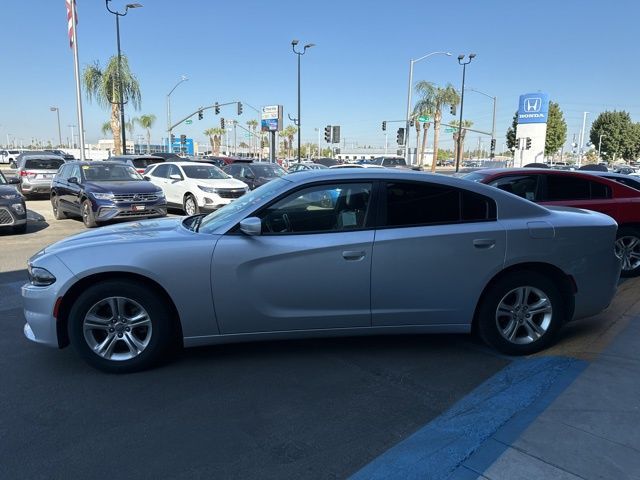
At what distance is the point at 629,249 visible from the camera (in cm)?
734

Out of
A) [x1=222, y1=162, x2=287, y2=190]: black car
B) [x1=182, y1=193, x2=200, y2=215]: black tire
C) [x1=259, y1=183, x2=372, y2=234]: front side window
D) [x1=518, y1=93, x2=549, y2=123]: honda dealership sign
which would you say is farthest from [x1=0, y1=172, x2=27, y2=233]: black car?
[x1=518, y1=93, x2=549, y2=123]: honda dealership sign

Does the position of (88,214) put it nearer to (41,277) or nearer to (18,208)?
(18,208)

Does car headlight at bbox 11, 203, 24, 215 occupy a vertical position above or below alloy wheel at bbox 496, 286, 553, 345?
above

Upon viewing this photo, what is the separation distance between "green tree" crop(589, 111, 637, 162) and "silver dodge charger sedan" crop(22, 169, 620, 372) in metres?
81.5

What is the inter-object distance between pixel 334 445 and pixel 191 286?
1.56m

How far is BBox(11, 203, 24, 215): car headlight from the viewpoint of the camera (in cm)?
1010

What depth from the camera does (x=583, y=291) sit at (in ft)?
14.0

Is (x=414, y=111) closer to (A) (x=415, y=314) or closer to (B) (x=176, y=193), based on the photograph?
(B) (x=176, y=193)

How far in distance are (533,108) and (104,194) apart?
39.3 meters

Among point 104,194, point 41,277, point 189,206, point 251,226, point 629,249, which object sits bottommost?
point 189,206

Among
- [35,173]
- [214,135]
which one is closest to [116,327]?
[35,173]

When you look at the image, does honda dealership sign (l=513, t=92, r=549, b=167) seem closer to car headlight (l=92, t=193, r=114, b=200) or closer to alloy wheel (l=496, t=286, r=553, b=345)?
car headlight (l=92, t=193, r=114, b=200)

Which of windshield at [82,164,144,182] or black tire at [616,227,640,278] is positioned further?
windshield at [82,164,144,182]

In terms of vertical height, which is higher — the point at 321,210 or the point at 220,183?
the point at 321,210
